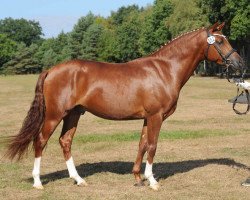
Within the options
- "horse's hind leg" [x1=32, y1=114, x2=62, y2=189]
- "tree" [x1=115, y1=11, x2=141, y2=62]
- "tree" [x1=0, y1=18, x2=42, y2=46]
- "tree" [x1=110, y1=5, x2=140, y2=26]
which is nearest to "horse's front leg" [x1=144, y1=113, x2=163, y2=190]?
"horse's hind leg" [x1=32, y1=114, x2=62, y2=189]

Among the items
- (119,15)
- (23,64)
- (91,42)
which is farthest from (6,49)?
(119,15)

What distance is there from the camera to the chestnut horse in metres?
8.55

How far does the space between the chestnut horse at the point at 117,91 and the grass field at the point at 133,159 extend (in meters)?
0.46

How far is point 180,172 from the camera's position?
32.5 ft

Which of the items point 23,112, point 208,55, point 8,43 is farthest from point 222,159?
point 8,43

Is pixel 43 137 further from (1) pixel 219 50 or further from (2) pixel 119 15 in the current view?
(2) pixel 119 15

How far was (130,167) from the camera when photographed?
34.3 feet

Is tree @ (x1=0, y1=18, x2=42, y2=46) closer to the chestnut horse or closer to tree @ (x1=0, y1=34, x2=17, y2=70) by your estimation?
tree @ (x1=0, y1=34, x2=17, y2=70)

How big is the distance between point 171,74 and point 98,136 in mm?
6484

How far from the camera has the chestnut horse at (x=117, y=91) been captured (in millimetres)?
8547

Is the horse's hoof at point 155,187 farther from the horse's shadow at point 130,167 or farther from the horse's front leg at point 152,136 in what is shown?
the horse's shadow at point 130,167

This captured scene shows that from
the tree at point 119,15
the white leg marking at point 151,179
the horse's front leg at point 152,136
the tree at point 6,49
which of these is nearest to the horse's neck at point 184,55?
the horse's front leg at point 152,136

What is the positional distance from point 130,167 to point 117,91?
8.08 feet

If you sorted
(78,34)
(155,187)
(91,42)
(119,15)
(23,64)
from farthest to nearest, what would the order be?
(119,15) < (78,34) < (23,64) < (91,42) < (155,187)
